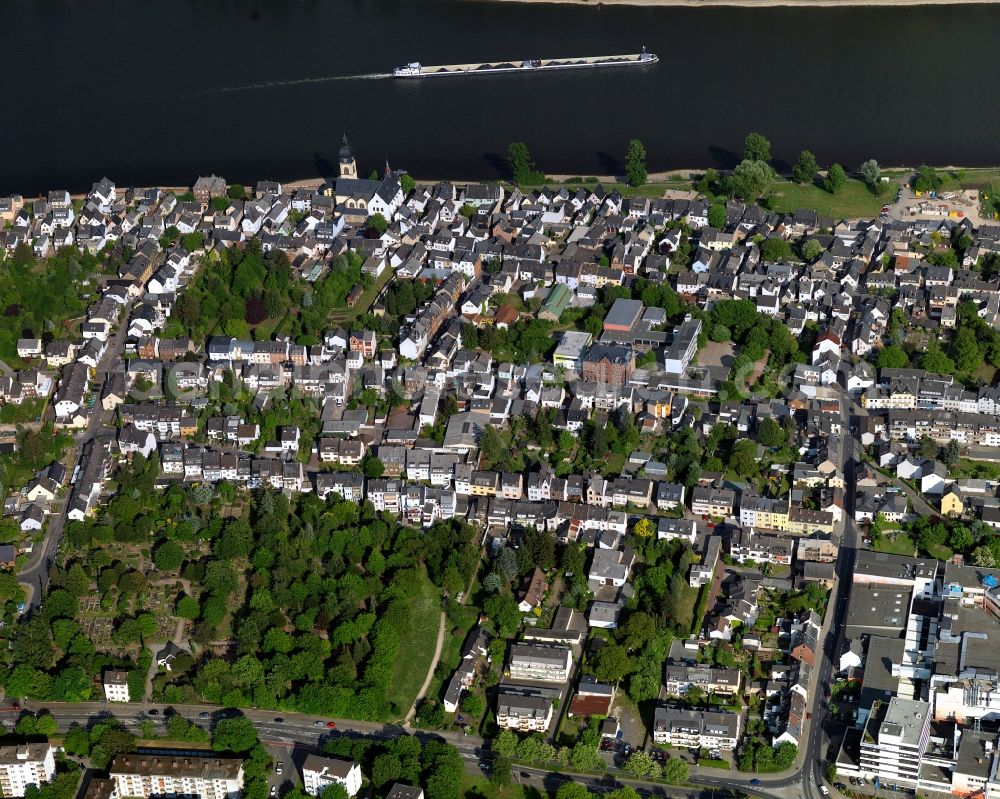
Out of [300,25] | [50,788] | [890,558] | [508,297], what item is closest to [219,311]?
[508,297]

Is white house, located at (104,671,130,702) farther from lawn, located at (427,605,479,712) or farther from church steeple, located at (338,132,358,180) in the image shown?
church steeple, located at (338,132,358,180)

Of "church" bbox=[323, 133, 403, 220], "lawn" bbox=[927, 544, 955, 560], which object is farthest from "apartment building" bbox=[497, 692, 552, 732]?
"church" bbox=[323, 133, 403, 220]

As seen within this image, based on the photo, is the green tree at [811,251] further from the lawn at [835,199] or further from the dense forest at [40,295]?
the dense forest at [40,295]

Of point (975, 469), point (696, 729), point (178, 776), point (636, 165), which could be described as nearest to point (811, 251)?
point (636, 165)

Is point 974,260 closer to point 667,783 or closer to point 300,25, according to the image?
point 667,783

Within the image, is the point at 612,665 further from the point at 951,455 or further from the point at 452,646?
the point at 951,455

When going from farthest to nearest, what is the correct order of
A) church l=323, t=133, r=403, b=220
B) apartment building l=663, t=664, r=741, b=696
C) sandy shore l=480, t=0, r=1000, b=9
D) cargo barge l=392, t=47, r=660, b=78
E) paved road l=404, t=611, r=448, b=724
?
sandy shore l=480, t=0, r=1000, b=9, cargo barge l=392, t=47, r=660, b=78, church l=323, t=133, r=403, b=220, paved road l=404, t=611, r=448, b=724, apartment building l=663, t=664, r=741, b=696
